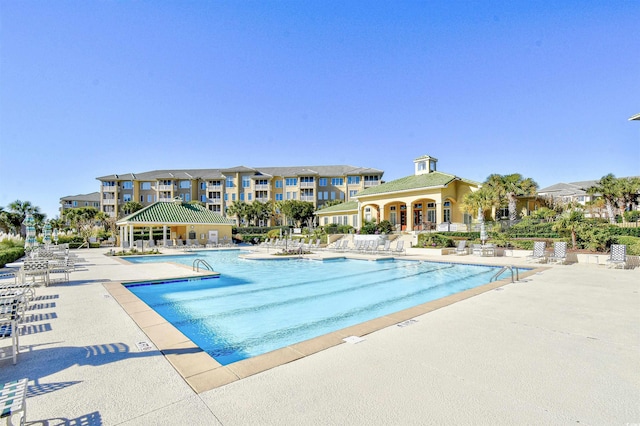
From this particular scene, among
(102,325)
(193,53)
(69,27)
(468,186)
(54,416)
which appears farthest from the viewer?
(468,186)

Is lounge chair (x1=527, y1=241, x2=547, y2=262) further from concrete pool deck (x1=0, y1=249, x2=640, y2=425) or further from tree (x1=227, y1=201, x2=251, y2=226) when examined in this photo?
tree (x1=227, y1=201, x2=251, y2=226)

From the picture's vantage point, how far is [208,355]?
4113 millimetres

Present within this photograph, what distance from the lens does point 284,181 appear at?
56531 mm

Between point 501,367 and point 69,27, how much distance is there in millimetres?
15296

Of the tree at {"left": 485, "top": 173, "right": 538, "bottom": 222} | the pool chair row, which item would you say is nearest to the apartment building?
the tree at {"left": 485, "top": 173, "right": 538, "bottom": 222}

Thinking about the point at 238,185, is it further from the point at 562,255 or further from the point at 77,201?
the point at 562,255

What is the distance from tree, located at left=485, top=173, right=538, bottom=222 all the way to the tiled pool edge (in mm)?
26060

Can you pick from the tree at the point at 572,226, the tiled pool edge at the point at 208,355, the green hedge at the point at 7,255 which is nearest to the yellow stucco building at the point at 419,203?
the tree at the point at 572,226

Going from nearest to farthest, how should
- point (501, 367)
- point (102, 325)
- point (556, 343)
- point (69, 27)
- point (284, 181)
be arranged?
point (501, 367), point (556, 343), point (102, 325), point (69, 27), point (284, 181)

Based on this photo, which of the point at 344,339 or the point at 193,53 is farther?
the point at 193,53

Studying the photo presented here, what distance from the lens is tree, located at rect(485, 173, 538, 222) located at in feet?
93.5

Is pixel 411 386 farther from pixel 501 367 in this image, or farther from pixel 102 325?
pixel 102 325

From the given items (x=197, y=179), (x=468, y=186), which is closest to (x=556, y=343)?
(x=468, y=186)

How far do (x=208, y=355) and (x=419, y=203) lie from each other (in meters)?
30.9
